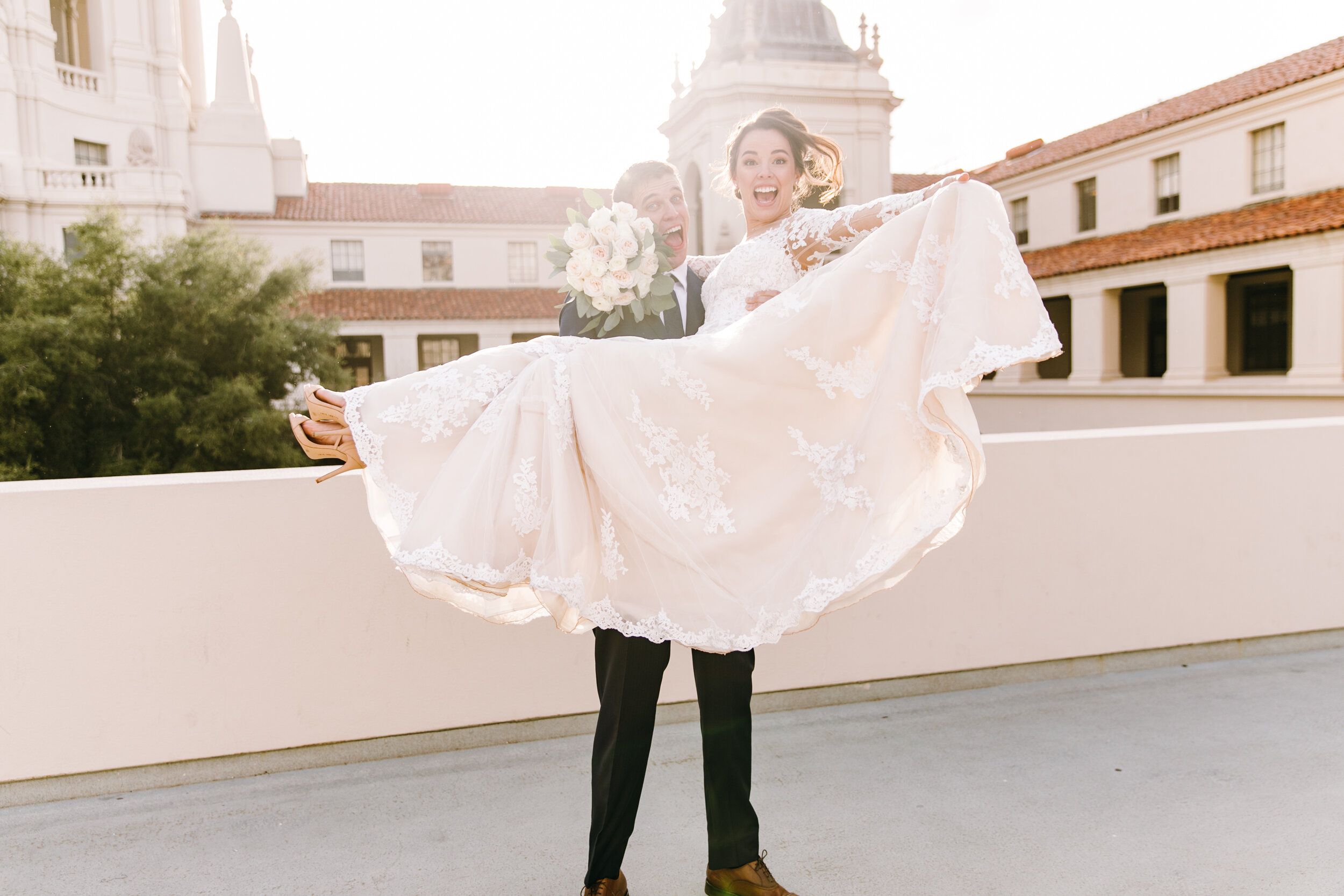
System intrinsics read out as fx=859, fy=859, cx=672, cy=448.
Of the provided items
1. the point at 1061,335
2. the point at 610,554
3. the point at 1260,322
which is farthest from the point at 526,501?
the point at 1061,335

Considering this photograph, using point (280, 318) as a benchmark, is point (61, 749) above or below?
below

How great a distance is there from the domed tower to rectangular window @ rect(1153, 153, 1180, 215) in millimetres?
8049

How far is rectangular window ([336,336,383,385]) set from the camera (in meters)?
30.7

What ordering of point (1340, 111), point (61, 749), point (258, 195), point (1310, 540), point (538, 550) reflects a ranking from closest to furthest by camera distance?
point (538, 550), point (61, 749), point (1310, 540), point (1340, 111), point (258, 195)

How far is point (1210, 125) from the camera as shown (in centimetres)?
2108

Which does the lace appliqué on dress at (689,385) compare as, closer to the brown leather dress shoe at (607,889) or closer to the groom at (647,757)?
the groom at (647,757)

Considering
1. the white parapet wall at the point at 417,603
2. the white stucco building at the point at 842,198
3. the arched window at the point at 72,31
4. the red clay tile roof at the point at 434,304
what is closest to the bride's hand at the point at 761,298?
the white parapet wall at the point at 417,603

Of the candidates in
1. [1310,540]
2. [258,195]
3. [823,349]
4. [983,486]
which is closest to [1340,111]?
[1310,540]

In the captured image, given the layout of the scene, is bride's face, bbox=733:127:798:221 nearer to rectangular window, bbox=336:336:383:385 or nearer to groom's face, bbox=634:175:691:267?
groom's face, bbox=634:175:691:267

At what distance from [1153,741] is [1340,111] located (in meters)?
21.2

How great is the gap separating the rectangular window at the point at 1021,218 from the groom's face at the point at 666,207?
89.3ft

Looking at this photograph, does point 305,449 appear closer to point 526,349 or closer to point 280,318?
point 526,349

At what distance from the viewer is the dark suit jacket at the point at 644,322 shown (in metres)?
2.51

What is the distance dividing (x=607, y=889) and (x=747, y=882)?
35 centimetres
